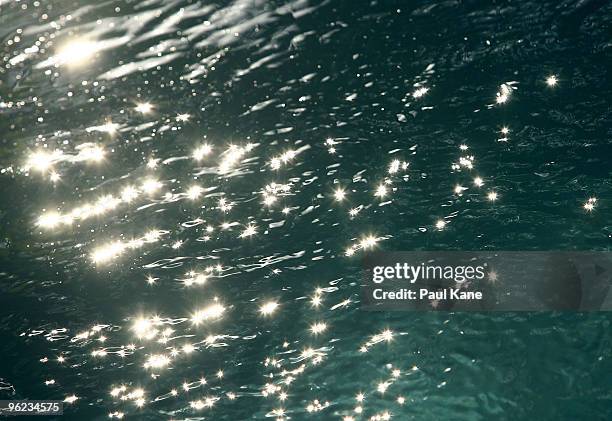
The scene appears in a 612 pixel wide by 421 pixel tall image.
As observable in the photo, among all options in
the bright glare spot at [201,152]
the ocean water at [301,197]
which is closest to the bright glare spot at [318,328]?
the ocean water at [301,197]

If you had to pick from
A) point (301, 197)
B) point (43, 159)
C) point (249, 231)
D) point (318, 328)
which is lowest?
point (318, 328)

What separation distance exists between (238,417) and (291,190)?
38.1 inches

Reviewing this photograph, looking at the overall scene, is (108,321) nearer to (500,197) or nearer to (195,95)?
(195,95)

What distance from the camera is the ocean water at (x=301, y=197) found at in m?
1.85

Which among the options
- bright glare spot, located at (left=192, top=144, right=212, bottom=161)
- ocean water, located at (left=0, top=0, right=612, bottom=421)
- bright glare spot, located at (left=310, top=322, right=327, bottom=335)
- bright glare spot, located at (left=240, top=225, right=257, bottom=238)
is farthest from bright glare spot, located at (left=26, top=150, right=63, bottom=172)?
bright glare spot, located at (left=310, top=322, right=327, bottom=335)

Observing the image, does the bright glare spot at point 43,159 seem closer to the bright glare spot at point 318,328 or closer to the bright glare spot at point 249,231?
the bright glare spot at point 249,231

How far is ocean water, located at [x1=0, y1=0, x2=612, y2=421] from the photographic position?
1.85 metres

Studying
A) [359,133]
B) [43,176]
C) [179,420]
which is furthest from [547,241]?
[43,176]

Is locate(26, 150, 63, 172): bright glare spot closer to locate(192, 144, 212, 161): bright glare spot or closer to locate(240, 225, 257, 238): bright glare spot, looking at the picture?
locate(192, 144, 212, 161): bright glare spot

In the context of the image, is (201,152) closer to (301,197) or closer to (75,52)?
(301,197)

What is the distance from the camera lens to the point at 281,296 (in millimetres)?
1899

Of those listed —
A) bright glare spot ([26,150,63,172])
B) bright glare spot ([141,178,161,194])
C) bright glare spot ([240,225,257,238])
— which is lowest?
bright glare spot ([240,225,257,238])

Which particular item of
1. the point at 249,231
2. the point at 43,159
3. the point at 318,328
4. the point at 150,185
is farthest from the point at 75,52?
the point at 318,328

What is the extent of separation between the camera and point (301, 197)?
190 centimetres
